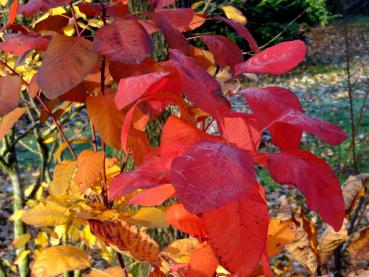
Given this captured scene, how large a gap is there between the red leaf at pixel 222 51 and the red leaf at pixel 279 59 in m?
0.13

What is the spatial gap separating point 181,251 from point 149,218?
0.24ft

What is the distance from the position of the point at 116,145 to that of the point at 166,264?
7.8 inches

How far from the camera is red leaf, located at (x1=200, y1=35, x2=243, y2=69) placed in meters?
0.88

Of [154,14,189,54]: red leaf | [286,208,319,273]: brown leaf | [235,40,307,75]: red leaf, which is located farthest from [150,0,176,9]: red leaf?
[286,208,319,273]: brown leaf

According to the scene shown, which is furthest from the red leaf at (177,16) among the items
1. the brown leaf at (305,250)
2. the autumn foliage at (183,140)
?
the brown leaf at (305,250)

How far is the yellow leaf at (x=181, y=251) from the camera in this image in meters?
0.90

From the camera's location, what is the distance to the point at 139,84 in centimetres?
59

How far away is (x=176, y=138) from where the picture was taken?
66 cm

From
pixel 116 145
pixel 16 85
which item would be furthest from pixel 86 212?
pixel 16 85

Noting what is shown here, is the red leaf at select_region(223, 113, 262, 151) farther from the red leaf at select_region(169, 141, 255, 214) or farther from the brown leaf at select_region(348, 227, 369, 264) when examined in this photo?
the brown leaf at select_region(348, 227, 369, 264)

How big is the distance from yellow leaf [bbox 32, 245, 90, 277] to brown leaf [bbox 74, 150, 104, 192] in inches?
4.5

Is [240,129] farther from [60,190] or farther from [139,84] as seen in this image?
[60,190]

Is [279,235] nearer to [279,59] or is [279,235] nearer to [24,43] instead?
[279,59]

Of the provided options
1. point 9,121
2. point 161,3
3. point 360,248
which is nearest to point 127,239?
point 9,121
